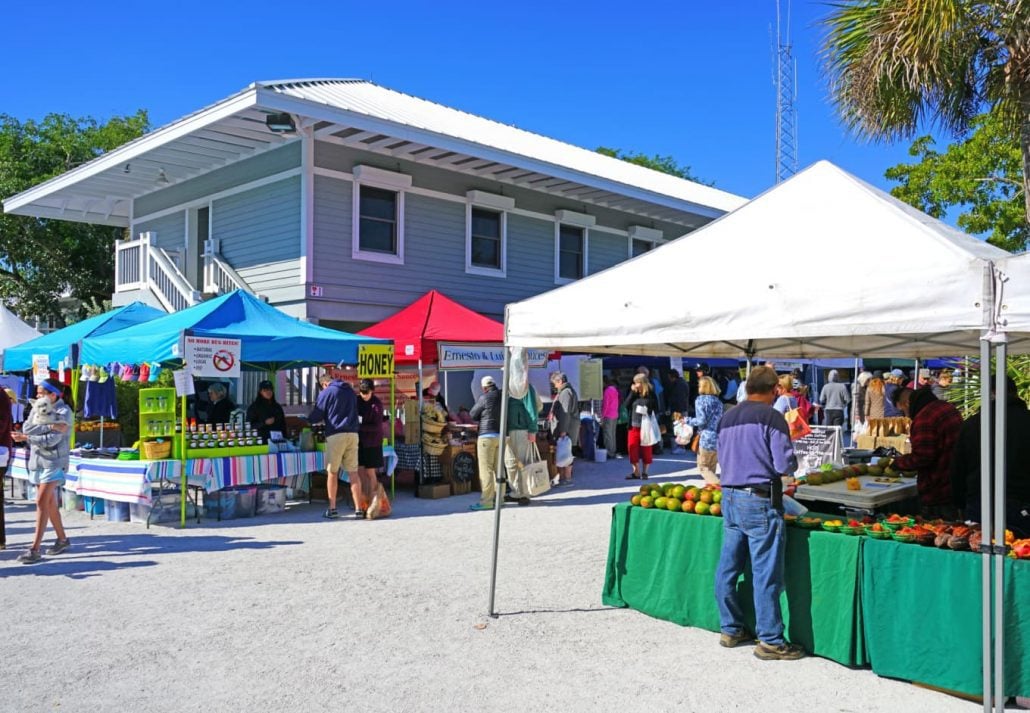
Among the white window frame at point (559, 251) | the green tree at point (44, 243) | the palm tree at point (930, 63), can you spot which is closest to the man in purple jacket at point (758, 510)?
the palm tree at point (930, 63)

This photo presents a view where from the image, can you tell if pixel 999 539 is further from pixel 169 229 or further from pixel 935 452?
pixel 169 229

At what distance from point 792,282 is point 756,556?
1740 mm

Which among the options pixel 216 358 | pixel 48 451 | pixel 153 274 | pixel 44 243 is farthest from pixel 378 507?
pixel 44 243

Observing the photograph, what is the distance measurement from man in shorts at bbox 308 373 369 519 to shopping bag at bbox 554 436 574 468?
159 inches

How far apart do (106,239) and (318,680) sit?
2448cm

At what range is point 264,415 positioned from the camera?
1202cm

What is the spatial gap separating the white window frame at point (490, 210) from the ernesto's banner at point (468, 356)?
3540 millimetres

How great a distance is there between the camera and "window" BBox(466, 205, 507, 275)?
16.9 metres

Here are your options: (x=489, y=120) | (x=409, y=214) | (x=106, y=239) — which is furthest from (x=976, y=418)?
(x=106, y=239)

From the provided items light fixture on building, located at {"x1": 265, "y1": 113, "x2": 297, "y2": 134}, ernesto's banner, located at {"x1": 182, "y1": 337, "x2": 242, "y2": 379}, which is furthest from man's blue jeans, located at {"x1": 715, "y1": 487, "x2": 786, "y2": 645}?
Answer: light fixture on building, located at {"x1": 265, "y1": 113, "x2": 297, "y2": 134}

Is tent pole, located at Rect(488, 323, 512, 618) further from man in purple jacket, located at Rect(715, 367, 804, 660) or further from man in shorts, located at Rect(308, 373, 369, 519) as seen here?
man in shorts, located at Rect(308, 373, 369, 519)

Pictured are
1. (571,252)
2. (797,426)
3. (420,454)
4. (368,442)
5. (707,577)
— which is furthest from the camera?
(571,252)

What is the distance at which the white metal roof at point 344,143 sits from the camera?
1359 centimetres

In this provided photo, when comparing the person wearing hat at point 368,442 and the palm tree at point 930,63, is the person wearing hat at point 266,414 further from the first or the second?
the palm tree at point 930,63
